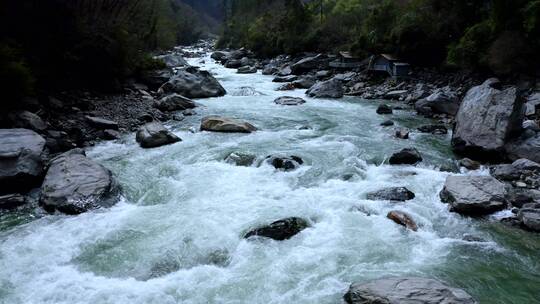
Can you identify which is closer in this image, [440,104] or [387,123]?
[387,123]

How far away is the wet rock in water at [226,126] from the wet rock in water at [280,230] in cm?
807

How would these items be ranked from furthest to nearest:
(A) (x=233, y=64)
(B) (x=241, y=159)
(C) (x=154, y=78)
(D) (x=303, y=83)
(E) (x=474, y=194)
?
(A) (x=233, y=64)
(D) (x=303, y=83)
(C) (x=154, y=78)
(B) (x=241, y=159)
(E) (x=474, y=194)

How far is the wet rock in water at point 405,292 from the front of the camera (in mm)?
5984

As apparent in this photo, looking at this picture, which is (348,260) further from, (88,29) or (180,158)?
(88,29)

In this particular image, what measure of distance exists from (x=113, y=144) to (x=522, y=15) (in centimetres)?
1711

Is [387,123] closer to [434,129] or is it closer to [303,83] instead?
[434,129]

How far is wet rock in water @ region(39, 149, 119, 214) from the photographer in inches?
374

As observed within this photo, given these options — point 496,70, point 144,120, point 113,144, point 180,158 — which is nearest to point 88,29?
point 144,120

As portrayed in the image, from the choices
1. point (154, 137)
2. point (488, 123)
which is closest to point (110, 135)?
point (154, 137)

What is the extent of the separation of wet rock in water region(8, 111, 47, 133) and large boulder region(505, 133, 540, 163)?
1424 cm

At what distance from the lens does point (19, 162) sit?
33.9ft

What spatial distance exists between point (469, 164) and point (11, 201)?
12.0 metres

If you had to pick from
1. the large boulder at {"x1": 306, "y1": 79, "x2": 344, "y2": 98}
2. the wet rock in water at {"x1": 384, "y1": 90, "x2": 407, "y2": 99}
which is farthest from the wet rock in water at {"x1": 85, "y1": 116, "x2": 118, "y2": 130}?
the wet rock in water at {"x1": 384, "y1": 90, "x2": 407, "y2": 99}

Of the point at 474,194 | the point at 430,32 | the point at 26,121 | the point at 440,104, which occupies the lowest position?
the point at 474,194
